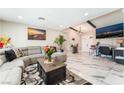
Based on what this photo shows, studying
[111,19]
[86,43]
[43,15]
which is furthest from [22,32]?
[86,43]

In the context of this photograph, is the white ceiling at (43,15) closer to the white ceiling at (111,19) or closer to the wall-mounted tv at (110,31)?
the white ceiling at (111,19)

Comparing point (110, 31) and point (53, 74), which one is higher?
point (110, 31)

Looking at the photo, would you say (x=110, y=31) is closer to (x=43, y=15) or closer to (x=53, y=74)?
(x=43, y=15)

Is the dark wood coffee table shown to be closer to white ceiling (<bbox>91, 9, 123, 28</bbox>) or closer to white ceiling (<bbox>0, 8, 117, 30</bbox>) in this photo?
white ceiling (<bbox>0, 8, 117, 30</bbox>)

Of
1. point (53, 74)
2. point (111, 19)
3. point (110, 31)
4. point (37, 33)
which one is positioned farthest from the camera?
point (110, 31)

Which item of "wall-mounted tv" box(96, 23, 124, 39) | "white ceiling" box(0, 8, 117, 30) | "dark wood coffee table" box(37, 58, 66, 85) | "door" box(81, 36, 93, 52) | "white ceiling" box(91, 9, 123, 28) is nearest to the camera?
"dark wood coffee table" box(37, 58, 66, 85)

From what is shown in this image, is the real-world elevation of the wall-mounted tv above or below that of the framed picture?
above

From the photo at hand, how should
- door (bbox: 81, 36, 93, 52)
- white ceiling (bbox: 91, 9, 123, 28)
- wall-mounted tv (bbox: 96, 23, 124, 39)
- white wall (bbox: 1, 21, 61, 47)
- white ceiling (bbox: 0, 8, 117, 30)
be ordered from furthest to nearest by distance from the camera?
door (bbox: 81, 36, 93, 52) → wall-mounted tv (bbox: 96, 23, 124, 39) → white ceiling (bbox: 91, 9, 123, 28) → white wall (bbox: 1, 21, 61, 47) → white ceiling (bbox: 0, 8, 117, 30)

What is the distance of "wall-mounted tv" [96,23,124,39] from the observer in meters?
6.62

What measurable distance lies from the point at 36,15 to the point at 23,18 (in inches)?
29.9

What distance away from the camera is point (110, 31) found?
24.1ft

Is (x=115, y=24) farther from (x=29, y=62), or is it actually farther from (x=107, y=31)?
(x=29, y=62)

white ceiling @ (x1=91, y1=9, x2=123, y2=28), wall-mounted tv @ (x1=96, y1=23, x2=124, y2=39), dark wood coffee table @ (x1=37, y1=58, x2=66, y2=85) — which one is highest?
white ceiling @ (x1=91, y1=9, x2=123, y2=28)

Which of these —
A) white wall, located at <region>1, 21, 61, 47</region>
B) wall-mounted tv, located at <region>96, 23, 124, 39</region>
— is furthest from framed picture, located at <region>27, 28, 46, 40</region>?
wall-mounted tv, located at <region>96, 23, 124, 39</region>
